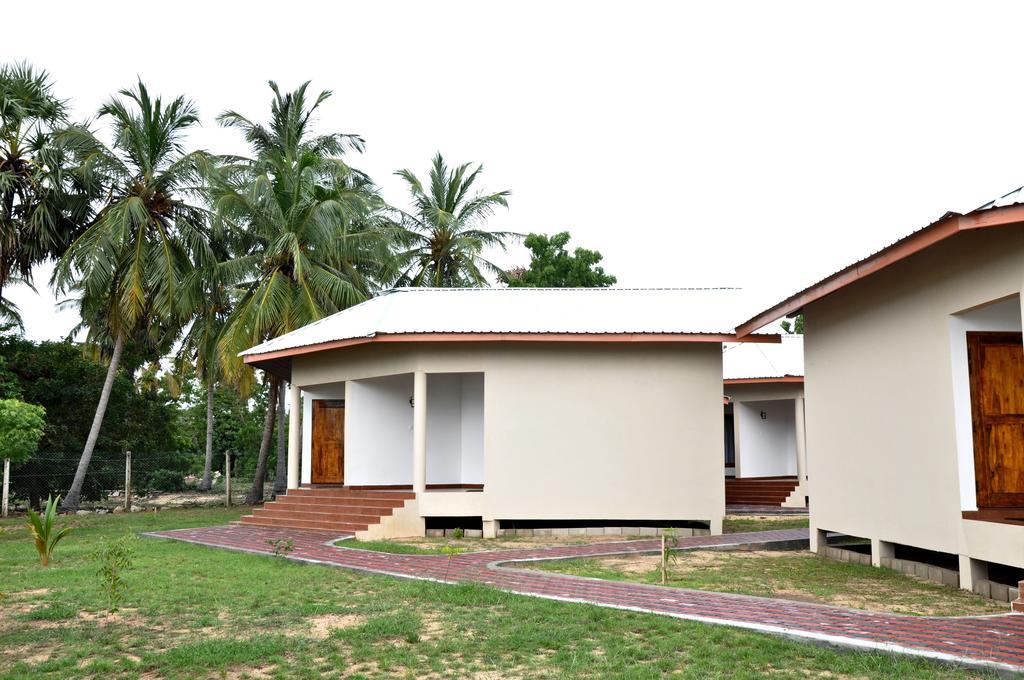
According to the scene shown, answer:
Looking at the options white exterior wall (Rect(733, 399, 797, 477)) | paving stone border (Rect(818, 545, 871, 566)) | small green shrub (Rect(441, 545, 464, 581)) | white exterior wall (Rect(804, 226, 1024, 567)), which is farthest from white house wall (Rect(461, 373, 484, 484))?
white exterior wall (Rect(733, 399, 797, 477))

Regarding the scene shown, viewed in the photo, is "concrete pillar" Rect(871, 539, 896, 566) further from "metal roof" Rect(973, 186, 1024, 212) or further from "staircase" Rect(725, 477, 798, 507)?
"staircase" Rect(725, 477, 798, 507)

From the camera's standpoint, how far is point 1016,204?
7180 millimetres

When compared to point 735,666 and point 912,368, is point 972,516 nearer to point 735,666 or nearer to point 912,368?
point 912,368

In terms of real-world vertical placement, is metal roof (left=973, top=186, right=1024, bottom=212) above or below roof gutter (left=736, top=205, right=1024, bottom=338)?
above

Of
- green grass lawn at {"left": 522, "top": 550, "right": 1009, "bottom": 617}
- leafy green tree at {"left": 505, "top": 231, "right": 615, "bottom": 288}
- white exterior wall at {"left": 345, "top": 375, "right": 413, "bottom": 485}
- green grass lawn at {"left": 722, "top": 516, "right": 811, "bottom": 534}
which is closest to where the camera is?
green grass lawn at {"left": 522, "top": 550, "right": 1009, "bottom": 617}

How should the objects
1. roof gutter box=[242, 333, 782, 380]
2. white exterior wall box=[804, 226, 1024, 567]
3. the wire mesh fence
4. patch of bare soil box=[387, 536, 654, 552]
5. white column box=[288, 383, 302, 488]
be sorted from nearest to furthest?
white exterior wall box=[804, 226, 1024, 567], patch of bare soil box=[387, 536, 654, 552], roof gutter box=[242, 333, 782, 380], white column box=[288, 383, 302, 488], the wire mesh fence

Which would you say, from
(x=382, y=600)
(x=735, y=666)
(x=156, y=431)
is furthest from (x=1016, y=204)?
(x=156, y=431)

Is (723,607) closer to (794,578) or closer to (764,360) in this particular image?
(794,578)

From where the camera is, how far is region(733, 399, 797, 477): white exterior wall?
24.8 metres

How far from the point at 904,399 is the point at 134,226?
65.0 feet

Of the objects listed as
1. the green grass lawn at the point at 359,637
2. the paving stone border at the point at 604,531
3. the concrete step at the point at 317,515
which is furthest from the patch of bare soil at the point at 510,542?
the green grass lawn at the point at 359,637

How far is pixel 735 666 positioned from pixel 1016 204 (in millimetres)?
4375

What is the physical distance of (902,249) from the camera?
8.70 metres

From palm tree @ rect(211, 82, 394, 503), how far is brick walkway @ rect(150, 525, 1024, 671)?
10.5 m
